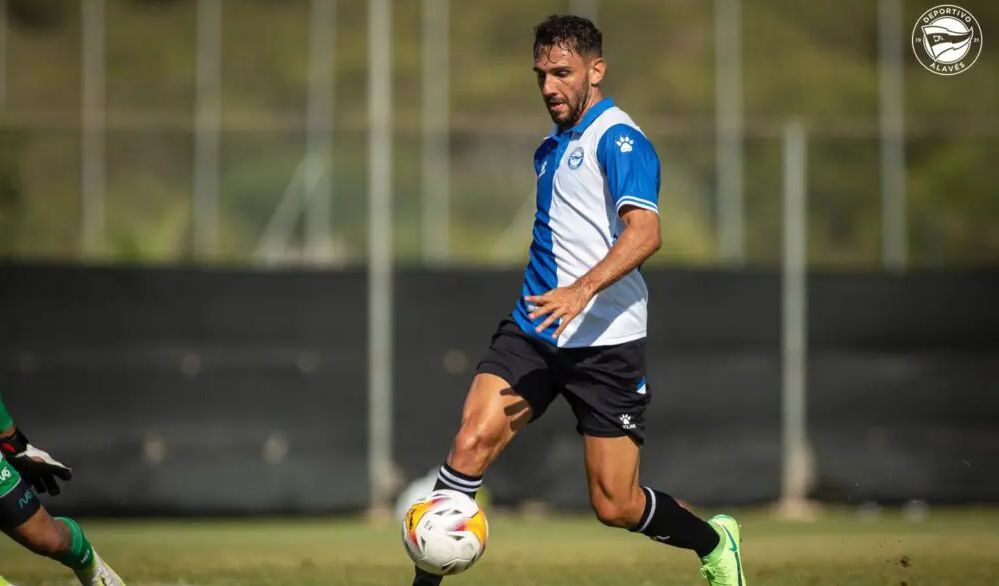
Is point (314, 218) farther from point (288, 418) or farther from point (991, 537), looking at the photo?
point (991, 537)

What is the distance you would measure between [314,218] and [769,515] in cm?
1132

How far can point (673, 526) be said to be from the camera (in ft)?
25.1

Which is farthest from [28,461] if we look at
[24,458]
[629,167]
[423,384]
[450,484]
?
[423,384]

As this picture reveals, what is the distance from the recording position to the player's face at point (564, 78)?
7500 millimetres

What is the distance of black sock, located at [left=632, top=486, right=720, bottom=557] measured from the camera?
300 inches

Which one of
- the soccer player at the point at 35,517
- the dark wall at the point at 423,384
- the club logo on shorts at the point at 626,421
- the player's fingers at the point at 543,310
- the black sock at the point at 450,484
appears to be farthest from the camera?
the dark wall at the point at 423,384

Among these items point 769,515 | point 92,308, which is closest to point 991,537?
point 769,515

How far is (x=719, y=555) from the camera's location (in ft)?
25.6

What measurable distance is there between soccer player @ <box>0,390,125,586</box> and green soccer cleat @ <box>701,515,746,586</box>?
2.91 m

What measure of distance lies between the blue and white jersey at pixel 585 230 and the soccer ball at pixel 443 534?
3.21 feet

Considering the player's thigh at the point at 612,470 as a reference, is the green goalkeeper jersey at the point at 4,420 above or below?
above

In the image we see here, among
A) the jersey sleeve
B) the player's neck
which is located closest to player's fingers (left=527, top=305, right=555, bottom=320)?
the jersey sleeve

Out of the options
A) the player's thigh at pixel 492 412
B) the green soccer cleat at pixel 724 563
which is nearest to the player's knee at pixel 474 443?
the player's thigh at pixel 492 412

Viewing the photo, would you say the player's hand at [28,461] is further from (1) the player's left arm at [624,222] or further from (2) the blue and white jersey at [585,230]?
(1) the player's left arm at [624,222]
